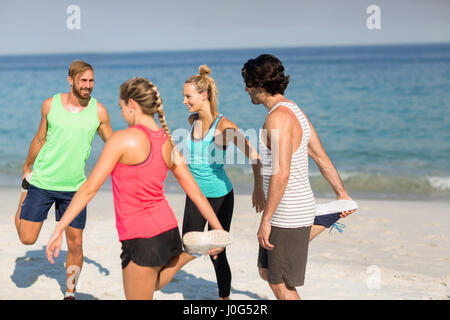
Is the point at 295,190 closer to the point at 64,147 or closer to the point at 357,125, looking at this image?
the point at 64,147

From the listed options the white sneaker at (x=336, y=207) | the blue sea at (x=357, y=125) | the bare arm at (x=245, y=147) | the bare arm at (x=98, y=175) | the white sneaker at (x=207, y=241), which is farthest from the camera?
the blue sea at (x=357, y=125)

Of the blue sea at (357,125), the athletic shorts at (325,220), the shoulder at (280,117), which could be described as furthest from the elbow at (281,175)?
the blue sea at (357,125)

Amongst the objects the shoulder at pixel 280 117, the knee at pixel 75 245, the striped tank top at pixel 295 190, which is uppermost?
the shoulder at pixel 280 117

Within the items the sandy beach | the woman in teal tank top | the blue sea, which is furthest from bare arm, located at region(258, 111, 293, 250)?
the blue sea

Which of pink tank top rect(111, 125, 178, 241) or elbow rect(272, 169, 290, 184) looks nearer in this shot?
pink tank top rect(111, 125, 178, 241)

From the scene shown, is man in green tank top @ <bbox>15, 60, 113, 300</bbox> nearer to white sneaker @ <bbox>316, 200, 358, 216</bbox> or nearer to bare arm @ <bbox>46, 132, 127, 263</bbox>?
bare arm @ <bbox>46, 132, 127, 263</bbox>

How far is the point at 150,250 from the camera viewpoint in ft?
9.96

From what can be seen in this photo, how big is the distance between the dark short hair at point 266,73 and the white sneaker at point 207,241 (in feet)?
3.26

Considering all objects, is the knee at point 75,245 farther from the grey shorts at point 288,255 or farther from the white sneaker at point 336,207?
the white sneaker at point 336,207

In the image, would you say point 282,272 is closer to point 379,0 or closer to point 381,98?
point 381,98

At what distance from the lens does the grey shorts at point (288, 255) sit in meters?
3.50

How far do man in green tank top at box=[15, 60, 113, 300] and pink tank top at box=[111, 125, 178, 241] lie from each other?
155 cm

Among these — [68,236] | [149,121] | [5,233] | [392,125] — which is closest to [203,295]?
[68,236]

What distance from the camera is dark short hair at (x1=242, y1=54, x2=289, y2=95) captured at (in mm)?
3432
